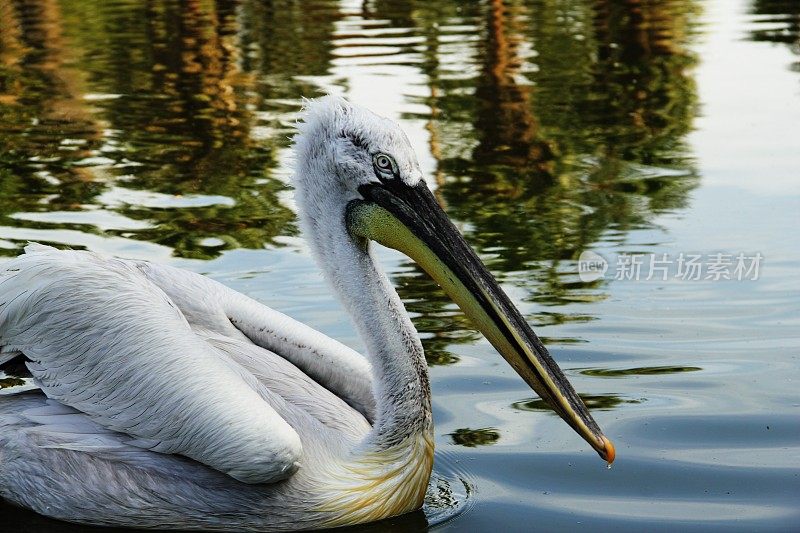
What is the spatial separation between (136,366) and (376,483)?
76 centimetres

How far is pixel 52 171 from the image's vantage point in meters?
8.75

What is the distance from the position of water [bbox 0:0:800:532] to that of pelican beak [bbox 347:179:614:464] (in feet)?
1.26

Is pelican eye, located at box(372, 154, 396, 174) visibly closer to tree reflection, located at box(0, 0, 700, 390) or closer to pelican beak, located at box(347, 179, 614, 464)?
pelican beak, located at box(347, 179, 614, 464)

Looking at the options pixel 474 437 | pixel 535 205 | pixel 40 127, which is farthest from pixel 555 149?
pixel 474 437

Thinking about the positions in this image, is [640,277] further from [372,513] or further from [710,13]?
[710,13]

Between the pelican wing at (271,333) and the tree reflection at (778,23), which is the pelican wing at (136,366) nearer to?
the pelican wing at (271,333)

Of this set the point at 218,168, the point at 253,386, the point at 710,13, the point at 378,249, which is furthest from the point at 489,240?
the point at 710,13

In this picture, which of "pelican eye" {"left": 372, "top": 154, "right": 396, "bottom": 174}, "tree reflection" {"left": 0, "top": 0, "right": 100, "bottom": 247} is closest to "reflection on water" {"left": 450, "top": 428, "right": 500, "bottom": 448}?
"pelican eye" {"left": 372, "top": 154, "right": 396, "bottom": 174}

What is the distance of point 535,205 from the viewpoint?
7742mm

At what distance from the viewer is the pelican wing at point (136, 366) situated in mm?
3621

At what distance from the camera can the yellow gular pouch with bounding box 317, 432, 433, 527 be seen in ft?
12.4

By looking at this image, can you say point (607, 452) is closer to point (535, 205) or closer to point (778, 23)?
point (535, 205)

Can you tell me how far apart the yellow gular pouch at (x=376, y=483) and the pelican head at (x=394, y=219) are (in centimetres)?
40

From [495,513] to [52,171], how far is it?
5634mm
